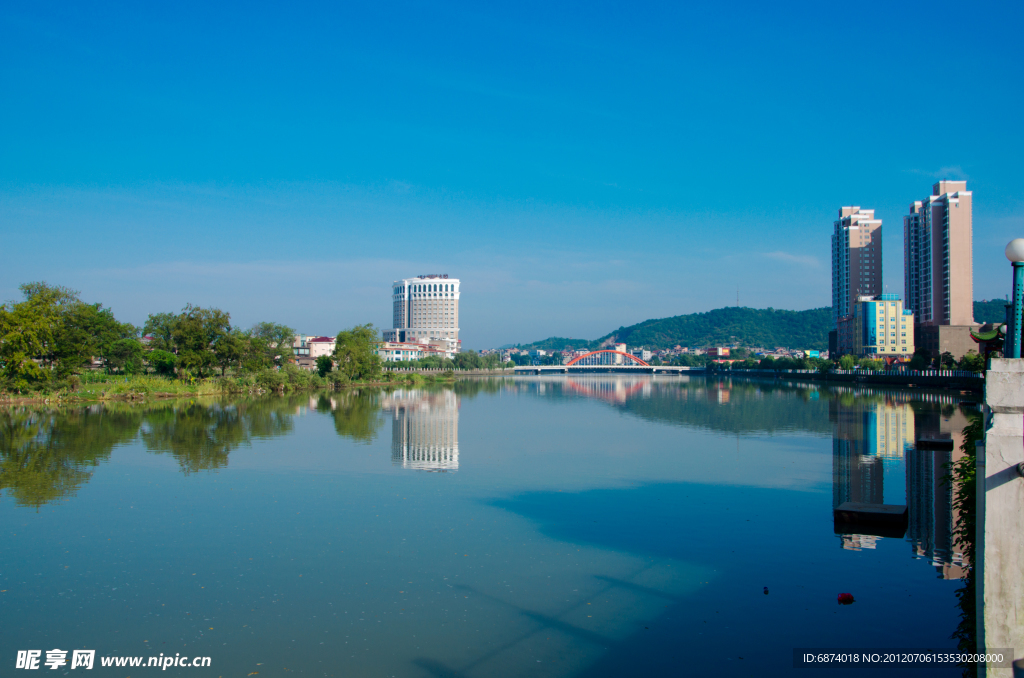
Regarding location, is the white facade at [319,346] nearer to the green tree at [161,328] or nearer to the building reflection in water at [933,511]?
the green tree at [161,328]

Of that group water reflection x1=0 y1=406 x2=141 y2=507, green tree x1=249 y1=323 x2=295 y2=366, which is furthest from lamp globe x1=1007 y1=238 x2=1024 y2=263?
green tree x1=249 y1=323 x2=295 y2=366

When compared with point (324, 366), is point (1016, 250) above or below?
above

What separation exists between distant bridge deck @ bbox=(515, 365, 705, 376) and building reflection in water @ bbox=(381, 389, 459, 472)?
250ft

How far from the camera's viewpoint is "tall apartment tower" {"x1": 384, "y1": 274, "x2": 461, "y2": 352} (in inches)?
4916

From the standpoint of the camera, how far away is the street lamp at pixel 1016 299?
2.98m

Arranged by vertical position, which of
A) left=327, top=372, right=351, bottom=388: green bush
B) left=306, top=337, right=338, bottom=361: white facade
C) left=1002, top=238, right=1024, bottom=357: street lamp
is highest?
left=306, top=337, right=338, bottom=361: white facade

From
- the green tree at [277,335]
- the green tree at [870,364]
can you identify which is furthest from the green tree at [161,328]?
the green tree at [870,364]

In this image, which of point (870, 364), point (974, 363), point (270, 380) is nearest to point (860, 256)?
point (870, 364)

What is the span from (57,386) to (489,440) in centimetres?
2052

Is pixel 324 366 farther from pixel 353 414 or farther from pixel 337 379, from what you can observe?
pixel 353 414

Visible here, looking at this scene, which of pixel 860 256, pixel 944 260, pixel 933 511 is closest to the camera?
pixel 933 511

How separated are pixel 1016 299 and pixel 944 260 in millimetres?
68829

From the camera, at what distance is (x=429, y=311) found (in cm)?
12638

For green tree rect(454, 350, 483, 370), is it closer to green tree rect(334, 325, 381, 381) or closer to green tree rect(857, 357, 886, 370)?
green tree rect(334, 325, 381, 381)
